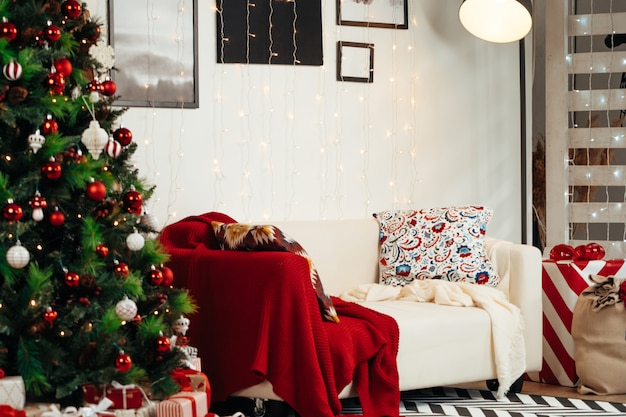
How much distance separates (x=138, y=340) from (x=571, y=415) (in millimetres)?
1754

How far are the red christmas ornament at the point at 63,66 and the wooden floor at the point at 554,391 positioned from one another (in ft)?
8.00

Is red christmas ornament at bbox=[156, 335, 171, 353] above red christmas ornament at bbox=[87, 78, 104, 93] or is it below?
below

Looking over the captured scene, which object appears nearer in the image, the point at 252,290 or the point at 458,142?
the point at 252,290

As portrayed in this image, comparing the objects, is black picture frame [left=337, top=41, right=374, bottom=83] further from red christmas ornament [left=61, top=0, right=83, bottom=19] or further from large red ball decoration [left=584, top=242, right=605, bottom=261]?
red christmas ornament [left=61, top=0, right=83, bottom=19]

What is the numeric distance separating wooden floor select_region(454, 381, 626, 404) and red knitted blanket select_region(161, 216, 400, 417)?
36.3 inches

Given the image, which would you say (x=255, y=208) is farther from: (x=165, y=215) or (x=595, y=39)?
(x=595, y=39)

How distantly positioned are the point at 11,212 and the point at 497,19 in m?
3.03

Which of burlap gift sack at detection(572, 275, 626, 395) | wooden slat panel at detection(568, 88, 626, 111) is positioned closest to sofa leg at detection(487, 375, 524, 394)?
burlap gift sack at detection(572, 275, 626, 395)

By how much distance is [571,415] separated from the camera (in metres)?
3.83

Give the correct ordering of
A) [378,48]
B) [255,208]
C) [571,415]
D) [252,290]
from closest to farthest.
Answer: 1. [252,290]
2. [571,415]
3. [255,208]
4. [378,48]

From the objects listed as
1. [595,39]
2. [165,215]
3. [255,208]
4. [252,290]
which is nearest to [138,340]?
[252,290]

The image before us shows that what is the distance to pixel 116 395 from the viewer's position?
2930 mm

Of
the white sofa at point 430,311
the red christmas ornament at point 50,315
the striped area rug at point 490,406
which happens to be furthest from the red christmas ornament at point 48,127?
the striped area rug at point 490,406

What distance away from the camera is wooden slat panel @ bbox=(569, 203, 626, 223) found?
17.2 ft
